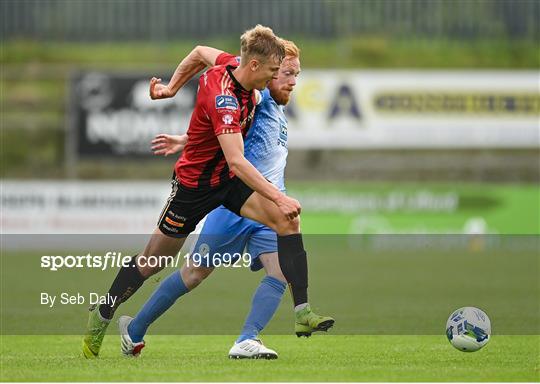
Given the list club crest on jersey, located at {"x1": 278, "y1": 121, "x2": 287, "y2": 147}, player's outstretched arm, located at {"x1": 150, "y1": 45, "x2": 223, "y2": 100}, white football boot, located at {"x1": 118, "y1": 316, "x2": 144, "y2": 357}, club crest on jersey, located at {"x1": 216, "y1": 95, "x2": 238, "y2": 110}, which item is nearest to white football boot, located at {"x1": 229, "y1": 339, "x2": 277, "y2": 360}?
white football boot, located at {"x1": 118, "y1": 316, "x2": 144, "y2": 357}

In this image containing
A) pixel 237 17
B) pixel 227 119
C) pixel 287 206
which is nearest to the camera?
pixel 287 206

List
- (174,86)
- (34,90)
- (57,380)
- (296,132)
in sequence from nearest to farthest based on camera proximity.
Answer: (57,380)
(174,86)
(296,132)
(34,90)

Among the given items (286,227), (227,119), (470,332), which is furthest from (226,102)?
(470,332)

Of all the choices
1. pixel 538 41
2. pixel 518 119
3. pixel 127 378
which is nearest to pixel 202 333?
pixel 127 378

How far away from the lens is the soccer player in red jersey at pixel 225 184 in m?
6.63

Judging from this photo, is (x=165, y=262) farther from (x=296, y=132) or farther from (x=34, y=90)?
(x=34, y=90)

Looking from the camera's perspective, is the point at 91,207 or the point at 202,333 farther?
the point at 91,207

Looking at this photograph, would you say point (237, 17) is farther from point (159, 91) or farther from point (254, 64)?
point (254, 64)

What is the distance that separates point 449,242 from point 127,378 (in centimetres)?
1658

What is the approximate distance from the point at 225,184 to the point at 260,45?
0.92 m

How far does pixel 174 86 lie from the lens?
7465mm

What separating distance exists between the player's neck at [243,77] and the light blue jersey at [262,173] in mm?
641

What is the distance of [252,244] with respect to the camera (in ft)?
24.6

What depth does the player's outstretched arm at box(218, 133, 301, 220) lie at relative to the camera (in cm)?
648
